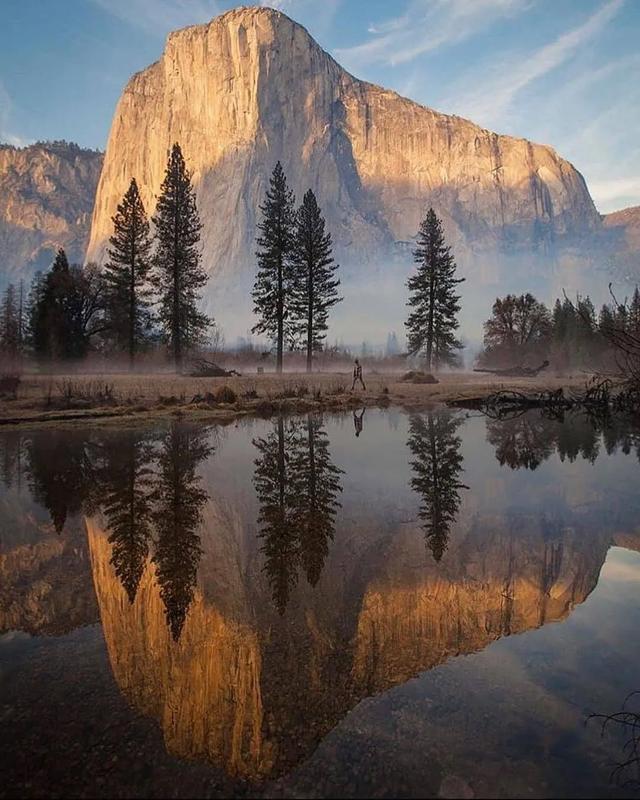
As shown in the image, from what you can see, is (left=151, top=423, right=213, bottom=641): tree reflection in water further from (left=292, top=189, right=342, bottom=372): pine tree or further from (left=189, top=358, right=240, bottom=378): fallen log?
(left=292, top=189, right=342, bottom=372): pine tree

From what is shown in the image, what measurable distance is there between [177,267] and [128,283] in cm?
340

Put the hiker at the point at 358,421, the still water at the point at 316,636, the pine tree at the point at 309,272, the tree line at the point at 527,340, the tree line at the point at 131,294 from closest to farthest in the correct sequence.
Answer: the still water at the point at 316,636, the hiker at the point at 358,421, the tree line at the point at 131,294, the pine tree at the point at 309,272, the tree line at the point at 527,340

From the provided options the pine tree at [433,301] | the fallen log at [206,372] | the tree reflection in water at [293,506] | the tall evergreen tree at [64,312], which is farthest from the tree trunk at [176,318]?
the tree reflection in water at [293,506]

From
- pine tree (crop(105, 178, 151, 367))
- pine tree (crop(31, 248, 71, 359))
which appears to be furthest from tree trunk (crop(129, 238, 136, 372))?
pine tree (crop(31, 248, 71, 359))

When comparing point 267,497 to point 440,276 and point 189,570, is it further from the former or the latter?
point 440,276

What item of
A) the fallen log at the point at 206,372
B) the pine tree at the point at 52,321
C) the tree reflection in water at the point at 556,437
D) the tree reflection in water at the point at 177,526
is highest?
→ the pine tree at the point at 52,321

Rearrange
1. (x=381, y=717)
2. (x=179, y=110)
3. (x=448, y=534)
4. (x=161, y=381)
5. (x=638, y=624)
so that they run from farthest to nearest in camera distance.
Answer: (x=179, y=110), (x=161, y=381), (x=448, y=534), (x=638, y=624), (x=381, y=717)

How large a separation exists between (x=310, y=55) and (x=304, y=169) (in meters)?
36.1

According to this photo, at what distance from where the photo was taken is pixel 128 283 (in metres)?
34.2

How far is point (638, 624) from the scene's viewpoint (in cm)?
412

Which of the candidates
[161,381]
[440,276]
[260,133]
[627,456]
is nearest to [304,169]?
[260,133]

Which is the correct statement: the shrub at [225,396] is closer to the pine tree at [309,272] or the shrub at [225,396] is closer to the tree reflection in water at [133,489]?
the tree reflection in water at [133,489]

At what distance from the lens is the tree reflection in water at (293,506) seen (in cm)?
518

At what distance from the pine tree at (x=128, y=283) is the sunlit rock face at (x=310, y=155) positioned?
8560 centimetres
